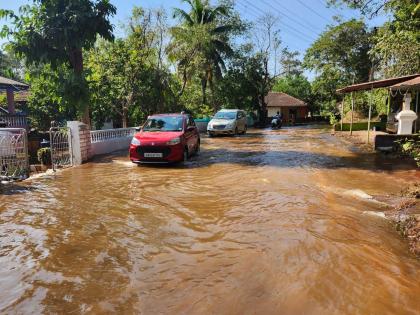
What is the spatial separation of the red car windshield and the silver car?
10.9 m

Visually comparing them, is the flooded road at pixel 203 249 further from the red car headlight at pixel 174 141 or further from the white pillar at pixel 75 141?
the white pillar at pixel 75 141

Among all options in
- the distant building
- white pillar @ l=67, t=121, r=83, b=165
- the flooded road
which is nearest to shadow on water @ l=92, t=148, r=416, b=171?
white pillar @ l=67, t=121, r=83, b=165

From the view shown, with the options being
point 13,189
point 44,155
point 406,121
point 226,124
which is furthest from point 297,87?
point 13,189

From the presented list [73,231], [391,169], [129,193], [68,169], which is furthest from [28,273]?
[391,169]

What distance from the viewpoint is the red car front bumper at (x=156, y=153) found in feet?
37.5

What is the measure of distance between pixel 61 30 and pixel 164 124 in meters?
4.56

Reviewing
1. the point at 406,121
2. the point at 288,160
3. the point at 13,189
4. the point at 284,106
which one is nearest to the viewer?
the point at 13,189

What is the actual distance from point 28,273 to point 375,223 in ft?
16.5

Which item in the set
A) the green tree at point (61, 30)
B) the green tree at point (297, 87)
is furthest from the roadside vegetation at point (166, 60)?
the green tree at point (297, 87)

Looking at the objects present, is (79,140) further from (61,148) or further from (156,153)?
(156,153)

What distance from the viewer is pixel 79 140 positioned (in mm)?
12328

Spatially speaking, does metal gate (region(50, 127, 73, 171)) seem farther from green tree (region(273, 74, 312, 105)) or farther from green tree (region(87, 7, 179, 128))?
green tree (region(273, 74, 312, 105))

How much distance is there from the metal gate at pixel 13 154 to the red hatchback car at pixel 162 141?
309cm

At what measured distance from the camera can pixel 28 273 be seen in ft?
14.2
